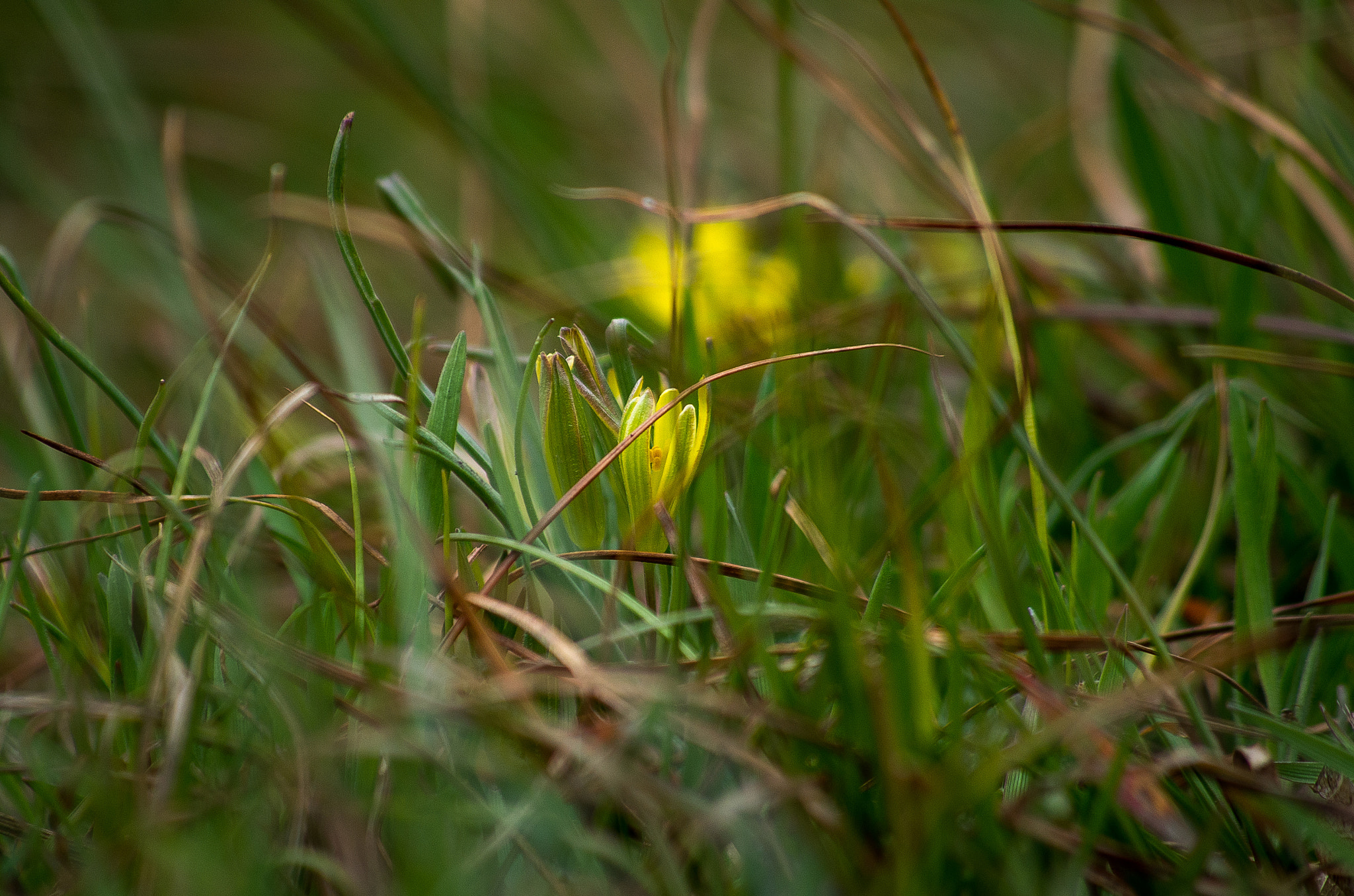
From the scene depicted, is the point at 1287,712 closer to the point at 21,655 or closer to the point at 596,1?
the point at 21,655

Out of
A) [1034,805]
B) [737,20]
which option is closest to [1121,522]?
[1034,805]

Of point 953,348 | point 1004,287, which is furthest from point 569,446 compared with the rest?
point 1004,287

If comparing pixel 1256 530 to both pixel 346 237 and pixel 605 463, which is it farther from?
pixel 346 237

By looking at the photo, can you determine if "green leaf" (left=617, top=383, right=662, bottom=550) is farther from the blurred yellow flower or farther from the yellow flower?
the blurred yellow flower


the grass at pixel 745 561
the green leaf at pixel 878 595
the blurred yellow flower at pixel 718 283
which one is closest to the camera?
the grass at pixel 745 561

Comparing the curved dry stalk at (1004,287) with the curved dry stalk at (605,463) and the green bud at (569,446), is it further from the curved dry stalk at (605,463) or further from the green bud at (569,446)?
the green bud at (569,446)

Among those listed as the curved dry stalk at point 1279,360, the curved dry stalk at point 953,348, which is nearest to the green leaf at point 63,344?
the curved dry stalk at point 953,348

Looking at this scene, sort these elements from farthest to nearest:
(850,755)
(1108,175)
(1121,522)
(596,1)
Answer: (596,1)
(1108,175)
(1121,522)
(850,755)
